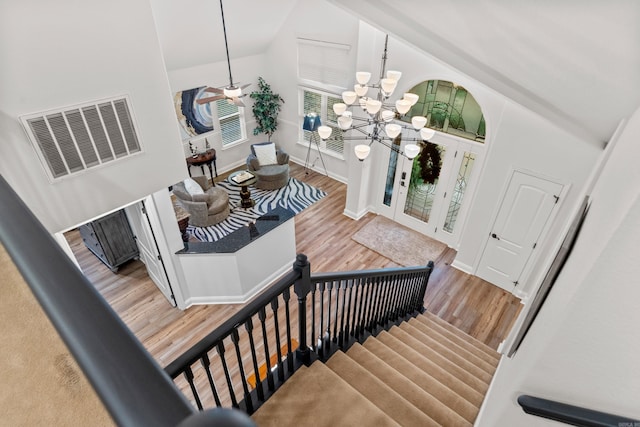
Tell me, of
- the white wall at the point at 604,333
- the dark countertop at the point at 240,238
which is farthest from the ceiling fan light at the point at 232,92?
the white wall at the point at 604,333

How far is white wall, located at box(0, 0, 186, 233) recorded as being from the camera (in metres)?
2.76

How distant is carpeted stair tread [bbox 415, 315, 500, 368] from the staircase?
21 mm

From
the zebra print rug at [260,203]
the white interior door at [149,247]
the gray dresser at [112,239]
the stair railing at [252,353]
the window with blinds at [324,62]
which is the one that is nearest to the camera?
the stair railing at [252,353]

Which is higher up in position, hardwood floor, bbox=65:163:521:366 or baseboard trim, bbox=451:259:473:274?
baseboard trim, bbox=451:259:473:274

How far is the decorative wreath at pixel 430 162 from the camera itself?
616 centimetres

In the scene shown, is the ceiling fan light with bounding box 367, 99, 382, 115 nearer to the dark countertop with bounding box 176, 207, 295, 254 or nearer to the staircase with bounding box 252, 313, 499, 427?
the dark countertop with bounding box 176, 207, 295, 254

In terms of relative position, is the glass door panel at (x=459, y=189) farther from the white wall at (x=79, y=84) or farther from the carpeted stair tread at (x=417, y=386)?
the white wall at (x=79, y=84)

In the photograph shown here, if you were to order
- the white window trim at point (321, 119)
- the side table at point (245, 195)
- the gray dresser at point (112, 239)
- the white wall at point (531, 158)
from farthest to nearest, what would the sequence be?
1. the white window trim at point (321, 119)
2. the side table at point (245, 195)
3. the gray dresser at point (112, 239)
4. the white wall at point (531, 158)

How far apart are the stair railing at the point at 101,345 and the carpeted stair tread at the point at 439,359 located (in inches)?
127

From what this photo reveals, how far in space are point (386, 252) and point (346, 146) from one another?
114 inches

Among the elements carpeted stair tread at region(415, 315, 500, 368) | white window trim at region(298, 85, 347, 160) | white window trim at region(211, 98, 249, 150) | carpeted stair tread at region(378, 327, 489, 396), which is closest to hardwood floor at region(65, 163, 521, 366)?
carpeted stair tread at region(415, 315, 500, 368)

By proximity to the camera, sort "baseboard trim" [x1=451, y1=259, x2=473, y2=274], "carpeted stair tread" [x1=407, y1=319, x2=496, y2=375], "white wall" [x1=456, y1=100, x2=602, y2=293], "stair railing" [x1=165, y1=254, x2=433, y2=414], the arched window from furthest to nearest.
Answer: "baseboard trim" [x1=451, y1=259, x2=473, y2=274] < the arched window < "white wall" [x1=456, y1=100, x2=602, y2=293] < "carpeted stair tread" [x1=407, y1=319, x2=496, y2=375] < "stair railing" [x1=165, y1=254, x2=433, y2=414]

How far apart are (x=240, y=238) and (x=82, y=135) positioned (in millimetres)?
2401

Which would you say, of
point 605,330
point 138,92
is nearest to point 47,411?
point 605,330
